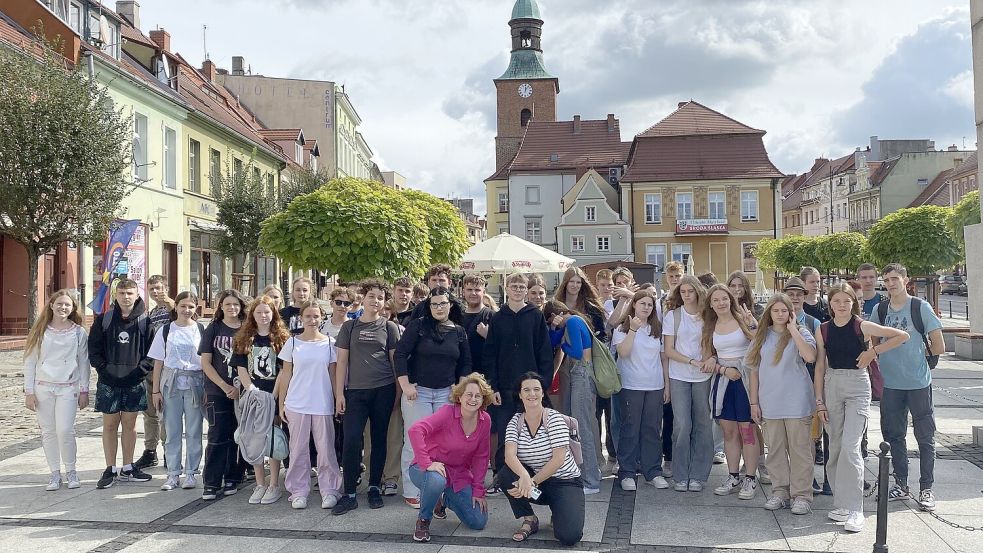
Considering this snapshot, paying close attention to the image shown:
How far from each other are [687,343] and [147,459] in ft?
17.8

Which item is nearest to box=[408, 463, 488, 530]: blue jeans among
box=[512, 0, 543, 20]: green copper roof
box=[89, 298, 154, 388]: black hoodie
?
box=[89, 298, 154, 388]: black hoodie

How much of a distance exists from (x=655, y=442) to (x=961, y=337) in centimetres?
1517

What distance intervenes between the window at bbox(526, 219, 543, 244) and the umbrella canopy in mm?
46803

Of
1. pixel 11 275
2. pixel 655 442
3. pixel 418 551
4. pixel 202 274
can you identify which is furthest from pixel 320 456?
pixel 202 274

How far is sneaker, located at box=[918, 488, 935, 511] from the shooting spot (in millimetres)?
6395

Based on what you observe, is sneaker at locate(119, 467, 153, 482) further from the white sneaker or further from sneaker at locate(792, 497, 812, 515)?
sneaker at locate(792, 497, 812, 515)

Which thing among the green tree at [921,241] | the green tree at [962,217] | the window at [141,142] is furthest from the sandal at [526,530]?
the green tree at [962,217]

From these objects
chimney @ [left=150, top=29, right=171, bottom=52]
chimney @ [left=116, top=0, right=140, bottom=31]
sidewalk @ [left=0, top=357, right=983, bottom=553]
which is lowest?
sidewalk @ [left=0, top=357, right=983, bottom=553]

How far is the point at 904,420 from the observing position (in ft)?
22.0

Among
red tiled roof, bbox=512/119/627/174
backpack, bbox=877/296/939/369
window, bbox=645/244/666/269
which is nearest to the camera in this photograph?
backpack, bbox=877/296/939/369

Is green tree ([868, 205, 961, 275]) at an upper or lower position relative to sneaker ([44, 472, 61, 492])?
upper

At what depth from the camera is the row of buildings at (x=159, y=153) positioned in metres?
20.0

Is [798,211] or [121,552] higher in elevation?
[798,211]

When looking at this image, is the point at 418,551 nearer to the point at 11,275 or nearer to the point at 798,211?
the point at 11,275
